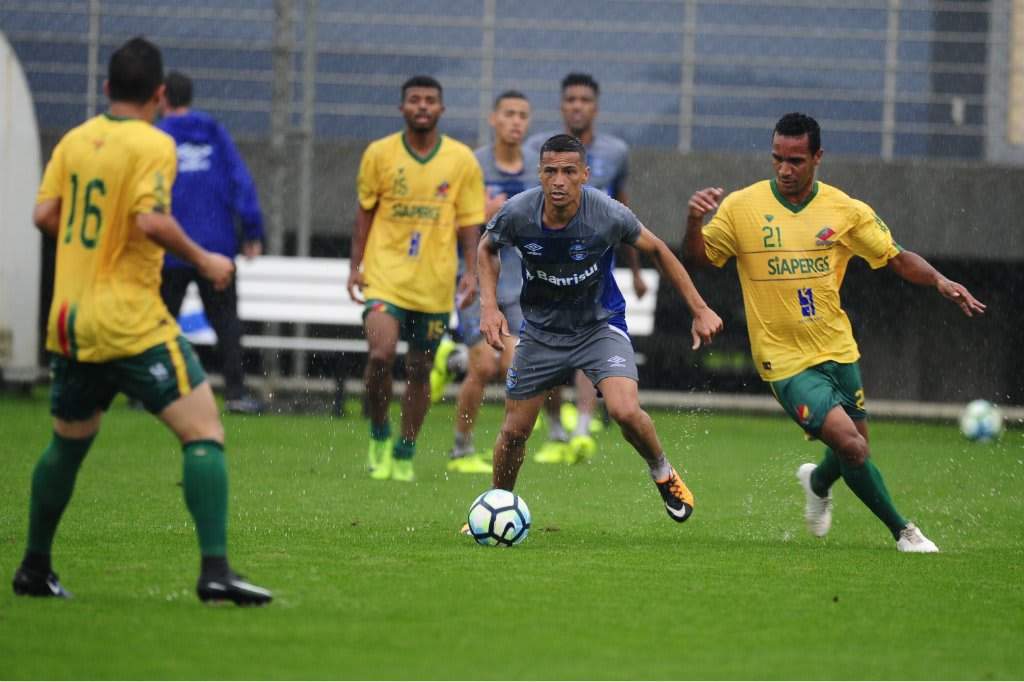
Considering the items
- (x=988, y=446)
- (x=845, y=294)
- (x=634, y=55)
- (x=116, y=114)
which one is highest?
(x=634, y=55)

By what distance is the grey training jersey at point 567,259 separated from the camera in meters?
7.69

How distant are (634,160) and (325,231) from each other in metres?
3.48

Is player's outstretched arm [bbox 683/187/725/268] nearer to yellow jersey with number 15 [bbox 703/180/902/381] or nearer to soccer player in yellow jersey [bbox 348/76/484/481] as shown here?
yellow jersey with number 15 [bbox 703/180/902/381]

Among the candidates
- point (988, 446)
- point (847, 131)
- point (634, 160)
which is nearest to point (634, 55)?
point (634, 160)

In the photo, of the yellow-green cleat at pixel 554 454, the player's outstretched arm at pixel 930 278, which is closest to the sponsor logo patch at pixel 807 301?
the player's outstretched arm at pixel 930 278

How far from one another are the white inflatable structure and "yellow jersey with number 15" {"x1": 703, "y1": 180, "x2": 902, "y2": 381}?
9.44 metres

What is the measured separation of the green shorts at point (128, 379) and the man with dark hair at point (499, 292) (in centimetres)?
538

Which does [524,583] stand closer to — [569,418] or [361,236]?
[361,236]

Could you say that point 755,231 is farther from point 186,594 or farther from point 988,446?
point 988,446

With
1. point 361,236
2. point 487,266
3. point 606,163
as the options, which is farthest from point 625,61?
point 487,266

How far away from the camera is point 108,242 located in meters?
5.49

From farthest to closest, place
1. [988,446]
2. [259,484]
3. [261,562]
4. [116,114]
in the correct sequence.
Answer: [988,446] → [259,484] → [261,562] → [116,114]

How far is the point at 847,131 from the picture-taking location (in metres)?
17.8

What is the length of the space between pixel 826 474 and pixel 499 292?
392 centimetres
